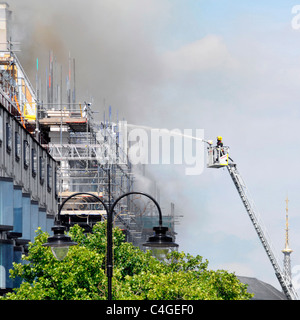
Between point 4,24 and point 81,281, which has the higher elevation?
point 4,24

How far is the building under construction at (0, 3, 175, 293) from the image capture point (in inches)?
2323

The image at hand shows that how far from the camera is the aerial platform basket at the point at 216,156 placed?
7988cm

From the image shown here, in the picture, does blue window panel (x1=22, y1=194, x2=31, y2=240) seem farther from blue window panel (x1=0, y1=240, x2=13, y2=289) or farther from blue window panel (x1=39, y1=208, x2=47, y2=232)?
blue window panel (x1=0, y1=240, x2=13, y2=289)

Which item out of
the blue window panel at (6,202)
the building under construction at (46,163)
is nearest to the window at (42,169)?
the building under construction at (46,163)

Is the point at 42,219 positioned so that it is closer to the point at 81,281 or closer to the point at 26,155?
the point at 26,155

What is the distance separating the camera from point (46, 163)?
76312mm

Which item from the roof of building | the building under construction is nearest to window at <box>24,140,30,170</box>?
the building under construction

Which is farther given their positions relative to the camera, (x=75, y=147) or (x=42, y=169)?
(x=75, y=147)

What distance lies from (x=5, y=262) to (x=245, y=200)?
110 feet

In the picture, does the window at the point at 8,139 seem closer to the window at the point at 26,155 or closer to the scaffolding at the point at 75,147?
the window at the point at 26,155

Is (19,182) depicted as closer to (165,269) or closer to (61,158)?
(165,269)

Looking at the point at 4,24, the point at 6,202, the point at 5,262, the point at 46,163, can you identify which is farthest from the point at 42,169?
A: the point at 4,24

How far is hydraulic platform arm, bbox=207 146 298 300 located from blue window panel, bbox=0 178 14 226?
27461 mm
